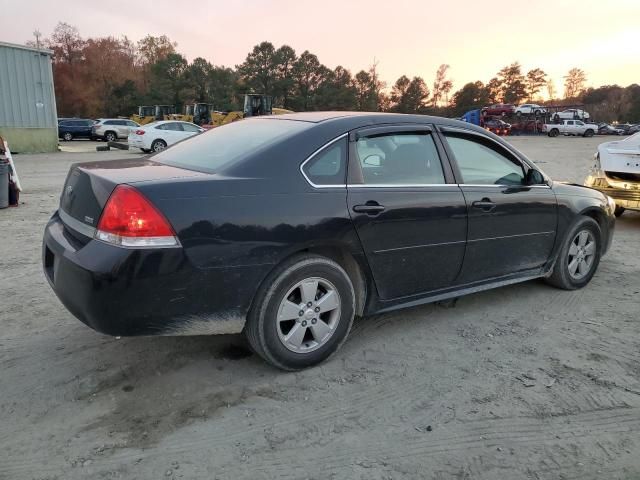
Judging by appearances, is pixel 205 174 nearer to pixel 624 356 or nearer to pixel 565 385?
pixel 565 385

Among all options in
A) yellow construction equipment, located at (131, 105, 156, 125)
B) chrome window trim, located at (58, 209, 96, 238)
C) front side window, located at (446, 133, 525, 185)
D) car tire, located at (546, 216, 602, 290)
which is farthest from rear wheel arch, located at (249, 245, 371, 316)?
yellow construction equipment, located at (131, 105, 156, 125)

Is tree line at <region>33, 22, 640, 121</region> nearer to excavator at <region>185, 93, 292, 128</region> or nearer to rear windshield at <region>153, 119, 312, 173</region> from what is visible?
excavator at <region>185, 93, 292, 128</region>

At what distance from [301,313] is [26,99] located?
22134mm

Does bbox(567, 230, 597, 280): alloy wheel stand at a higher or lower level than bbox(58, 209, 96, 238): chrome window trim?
lower

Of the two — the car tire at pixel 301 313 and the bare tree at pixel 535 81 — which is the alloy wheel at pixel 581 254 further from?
the bare tree at pixel 535 81

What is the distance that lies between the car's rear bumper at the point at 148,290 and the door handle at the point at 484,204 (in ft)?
5.95

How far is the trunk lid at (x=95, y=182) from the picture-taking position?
279 centimetres

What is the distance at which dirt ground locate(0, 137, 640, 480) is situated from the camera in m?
2.37

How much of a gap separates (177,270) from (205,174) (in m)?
0.63

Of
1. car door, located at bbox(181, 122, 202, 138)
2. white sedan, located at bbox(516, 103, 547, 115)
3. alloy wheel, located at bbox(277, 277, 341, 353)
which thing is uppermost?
white sedan, located at bbox(516, 103, 547, 115)

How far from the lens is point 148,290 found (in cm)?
262

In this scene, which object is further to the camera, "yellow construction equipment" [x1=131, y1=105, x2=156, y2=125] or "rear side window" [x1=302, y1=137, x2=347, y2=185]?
"yellow construction equipment" [x1=131, y1=105, x2=156, y2=125]

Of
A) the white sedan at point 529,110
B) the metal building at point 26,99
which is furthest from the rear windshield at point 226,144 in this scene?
the white sedan at point 529,110

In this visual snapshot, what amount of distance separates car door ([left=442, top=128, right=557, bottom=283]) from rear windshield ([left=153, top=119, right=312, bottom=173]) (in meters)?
1.29
